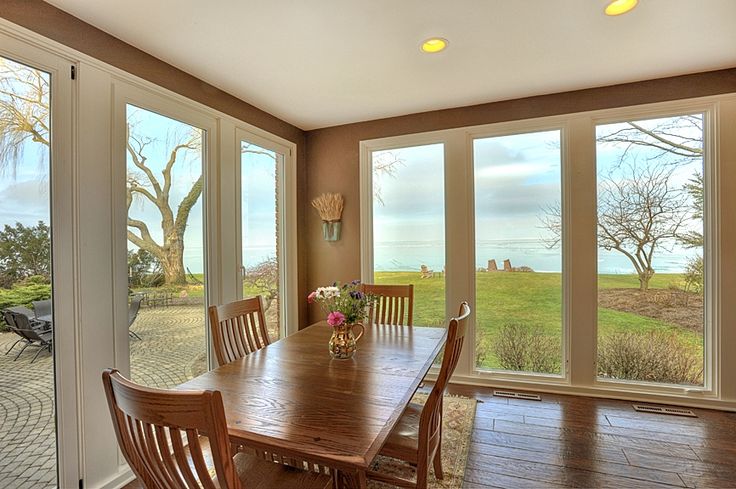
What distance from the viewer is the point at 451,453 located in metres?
2.16

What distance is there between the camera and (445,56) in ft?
7.55

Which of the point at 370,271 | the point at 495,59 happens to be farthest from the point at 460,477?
the point at 495,59

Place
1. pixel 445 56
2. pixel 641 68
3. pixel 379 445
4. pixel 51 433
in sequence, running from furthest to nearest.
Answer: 1. pixel 641 68
2. pixel 445 56
3. pixel 51 433
4. pixel 379 445

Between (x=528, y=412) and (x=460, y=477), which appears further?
(x=528, y=412)

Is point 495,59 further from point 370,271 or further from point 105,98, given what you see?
point 105,98

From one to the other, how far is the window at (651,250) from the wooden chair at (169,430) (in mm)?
3149

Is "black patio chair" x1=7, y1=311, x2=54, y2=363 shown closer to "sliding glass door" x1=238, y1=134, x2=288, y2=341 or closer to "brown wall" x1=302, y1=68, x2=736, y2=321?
"sliding glass door" x1=238, y1=134, x2=288, y2=341

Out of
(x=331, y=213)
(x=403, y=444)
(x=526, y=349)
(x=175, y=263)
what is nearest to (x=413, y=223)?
(x=331, y=213)

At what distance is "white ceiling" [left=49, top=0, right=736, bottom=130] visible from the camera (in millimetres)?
1822

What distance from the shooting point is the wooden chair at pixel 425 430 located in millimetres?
1305

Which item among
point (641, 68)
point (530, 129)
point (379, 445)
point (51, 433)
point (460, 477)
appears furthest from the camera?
point (530, 129)

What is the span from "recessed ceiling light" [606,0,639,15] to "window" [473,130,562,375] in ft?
4.16

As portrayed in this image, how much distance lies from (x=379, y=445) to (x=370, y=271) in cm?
261

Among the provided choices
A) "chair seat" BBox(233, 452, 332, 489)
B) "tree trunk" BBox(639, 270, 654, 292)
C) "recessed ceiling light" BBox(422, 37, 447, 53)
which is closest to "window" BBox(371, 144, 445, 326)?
"recessed ceiling light" BBox(422, 37, 447, 53)
